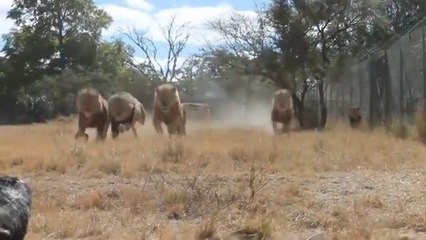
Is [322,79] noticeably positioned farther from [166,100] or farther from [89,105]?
[89,105]

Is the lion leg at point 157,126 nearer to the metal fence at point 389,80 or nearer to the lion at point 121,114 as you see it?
the lion at point 121,114

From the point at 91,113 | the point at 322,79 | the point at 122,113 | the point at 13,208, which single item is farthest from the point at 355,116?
the point at 13,208

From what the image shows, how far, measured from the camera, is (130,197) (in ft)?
27.6

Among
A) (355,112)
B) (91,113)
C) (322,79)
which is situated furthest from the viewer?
(322,79)

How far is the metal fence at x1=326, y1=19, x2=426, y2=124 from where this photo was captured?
68.2 feet

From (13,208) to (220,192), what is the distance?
10.7 feet

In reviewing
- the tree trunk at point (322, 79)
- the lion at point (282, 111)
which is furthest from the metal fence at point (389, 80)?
the lion at point (282, 111)

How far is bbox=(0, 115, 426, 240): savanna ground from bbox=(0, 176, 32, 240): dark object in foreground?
2.49ft

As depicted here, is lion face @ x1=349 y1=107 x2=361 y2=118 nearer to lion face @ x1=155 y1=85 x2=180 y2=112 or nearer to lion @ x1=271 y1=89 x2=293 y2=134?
lion @ x1=271 y1=89 x2=293 y2=134

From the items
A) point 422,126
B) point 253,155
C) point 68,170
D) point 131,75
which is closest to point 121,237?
point 68,170

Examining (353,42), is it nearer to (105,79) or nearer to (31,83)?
(105,79)

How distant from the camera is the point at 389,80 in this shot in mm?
24422

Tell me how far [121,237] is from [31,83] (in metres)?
51.3

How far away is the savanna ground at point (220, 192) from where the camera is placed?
6.87 m
